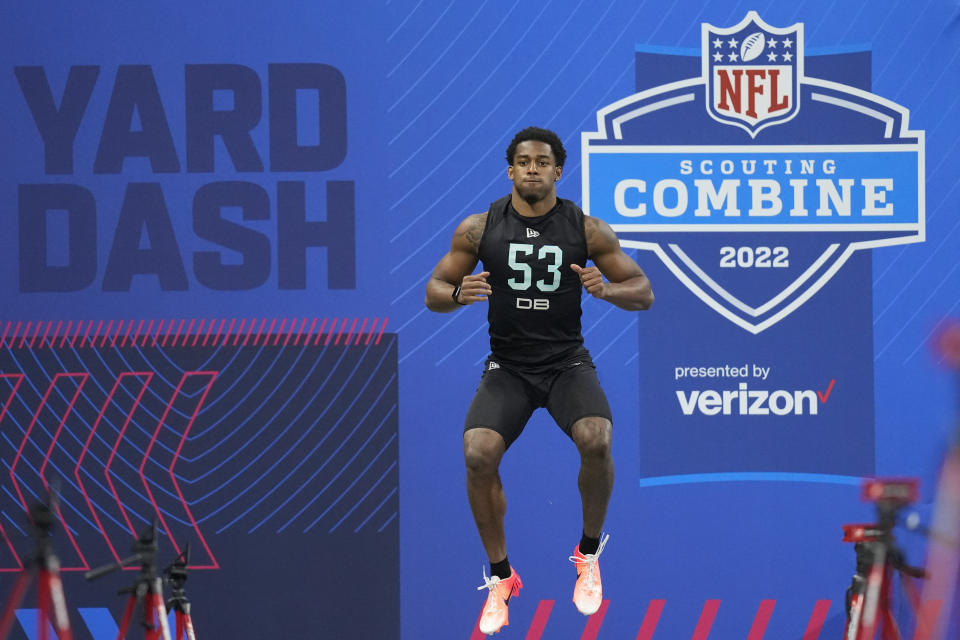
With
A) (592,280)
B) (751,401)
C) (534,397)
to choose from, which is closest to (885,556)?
(592,280)

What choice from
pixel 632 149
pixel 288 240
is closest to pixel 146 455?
pixel 288 240

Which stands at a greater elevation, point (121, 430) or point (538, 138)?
point (538, 138)

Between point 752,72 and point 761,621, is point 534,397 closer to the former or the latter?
point 761,621

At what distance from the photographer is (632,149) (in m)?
5.58

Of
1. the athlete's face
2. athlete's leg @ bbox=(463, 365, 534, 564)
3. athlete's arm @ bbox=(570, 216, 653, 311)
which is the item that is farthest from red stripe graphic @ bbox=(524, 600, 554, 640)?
the athlete's face

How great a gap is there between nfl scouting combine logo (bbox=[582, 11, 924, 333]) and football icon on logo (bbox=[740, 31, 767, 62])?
0.27 ft

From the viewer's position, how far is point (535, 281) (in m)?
4.21

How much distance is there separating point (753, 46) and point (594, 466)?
2648 mm

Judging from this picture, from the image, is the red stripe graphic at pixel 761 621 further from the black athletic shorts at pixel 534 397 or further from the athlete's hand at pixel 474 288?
the athlete's hand at pixel 474 288

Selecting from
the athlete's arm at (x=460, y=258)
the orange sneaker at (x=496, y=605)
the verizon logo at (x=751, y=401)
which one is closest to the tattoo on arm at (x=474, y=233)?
the athlete's arm at (x=460, y=258)

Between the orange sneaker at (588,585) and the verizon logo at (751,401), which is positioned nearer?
the orange sneaker at (588,585)

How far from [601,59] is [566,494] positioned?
2.27 m

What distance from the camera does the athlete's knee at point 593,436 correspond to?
402 cm

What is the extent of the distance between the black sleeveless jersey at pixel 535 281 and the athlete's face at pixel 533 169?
13 centimetres
